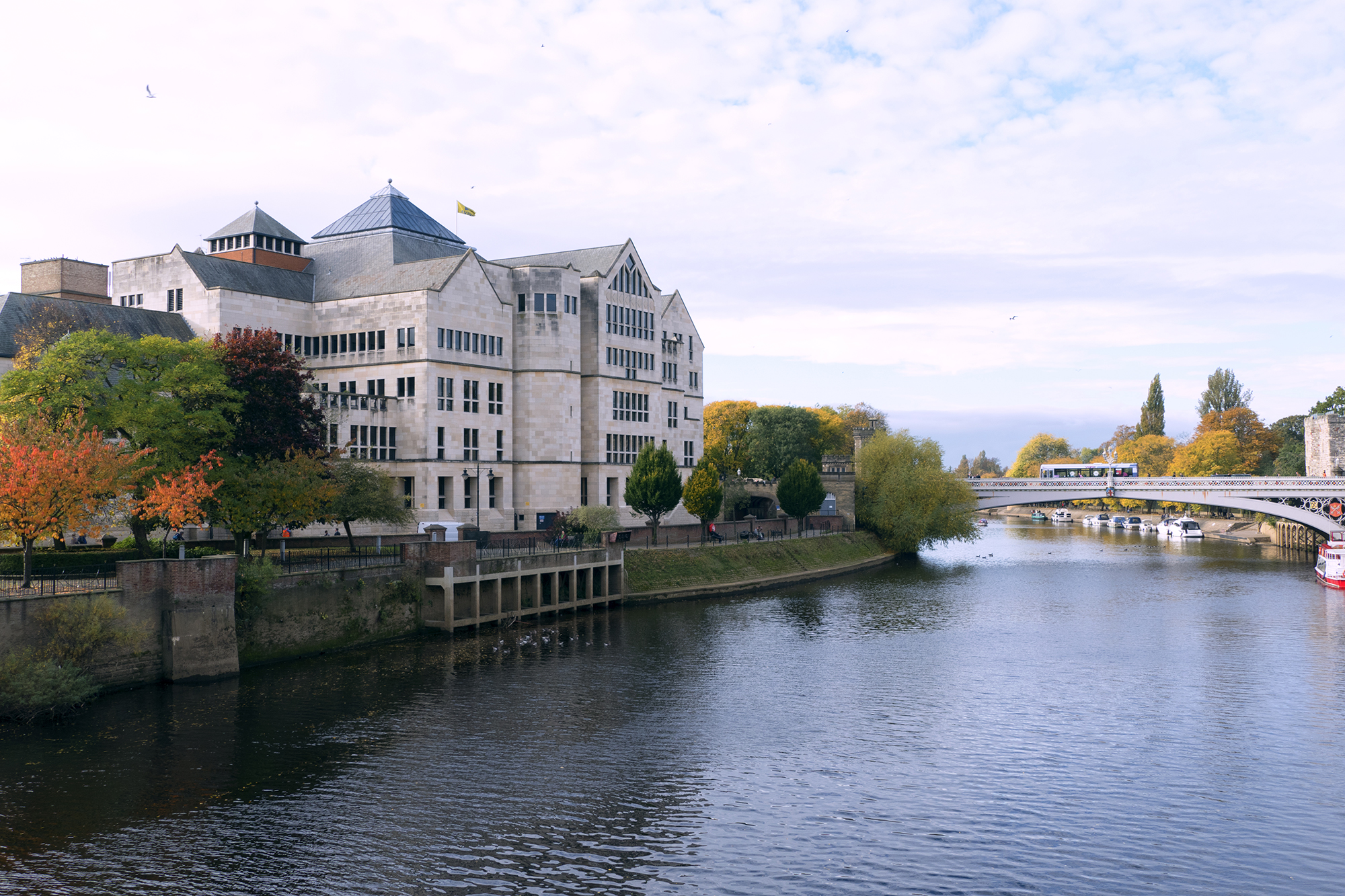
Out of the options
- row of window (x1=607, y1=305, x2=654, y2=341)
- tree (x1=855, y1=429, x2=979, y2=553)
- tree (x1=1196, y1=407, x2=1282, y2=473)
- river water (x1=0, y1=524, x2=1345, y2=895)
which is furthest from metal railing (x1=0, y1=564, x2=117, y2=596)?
tree (x1=1196, y1=407, x2=1282, y2=473)

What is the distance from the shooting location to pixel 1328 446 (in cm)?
14362

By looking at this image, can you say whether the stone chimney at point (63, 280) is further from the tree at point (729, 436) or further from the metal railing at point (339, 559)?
the tree at point (729, 436)

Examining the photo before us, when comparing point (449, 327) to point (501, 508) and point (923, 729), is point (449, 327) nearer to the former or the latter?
point (501, 508)

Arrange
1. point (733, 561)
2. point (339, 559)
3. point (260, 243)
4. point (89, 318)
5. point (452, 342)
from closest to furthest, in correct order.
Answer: point (339, 559), point (89, 318), point (452, 342), point (733, 561), point (260, 243)

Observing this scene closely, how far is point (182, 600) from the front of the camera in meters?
48.9

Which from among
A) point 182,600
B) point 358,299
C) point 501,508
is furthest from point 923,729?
point 358,299

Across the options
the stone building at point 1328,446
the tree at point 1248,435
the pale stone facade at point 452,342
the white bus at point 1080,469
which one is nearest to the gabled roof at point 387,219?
the pale stone facade at point 452,342

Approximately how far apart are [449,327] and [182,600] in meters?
44.9

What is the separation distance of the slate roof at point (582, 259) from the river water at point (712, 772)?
4857 centimetres

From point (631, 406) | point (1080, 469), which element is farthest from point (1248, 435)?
point (631, 406)

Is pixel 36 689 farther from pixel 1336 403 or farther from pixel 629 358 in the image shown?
pixel 1336 403

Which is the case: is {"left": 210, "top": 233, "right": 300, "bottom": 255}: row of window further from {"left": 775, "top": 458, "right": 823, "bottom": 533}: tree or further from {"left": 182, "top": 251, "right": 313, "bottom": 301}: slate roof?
{"left": 775, "top": 458, "right": 823, "bottom": 533}: tree

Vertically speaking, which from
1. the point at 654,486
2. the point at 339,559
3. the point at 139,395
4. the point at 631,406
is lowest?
the point at 339,559

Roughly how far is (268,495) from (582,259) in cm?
5300
